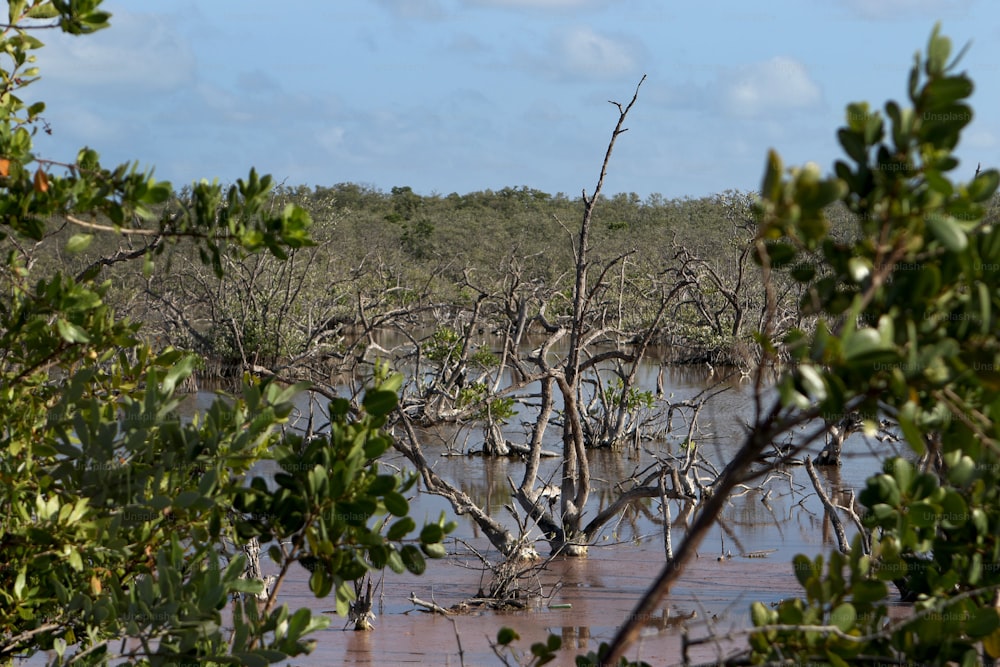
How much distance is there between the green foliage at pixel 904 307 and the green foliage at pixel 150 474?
0.84m

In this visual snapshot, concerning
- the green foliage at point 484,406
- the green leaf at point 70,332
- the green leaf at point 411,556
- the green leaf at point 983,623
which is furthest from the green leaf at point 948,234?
the green foliage at point 484,406

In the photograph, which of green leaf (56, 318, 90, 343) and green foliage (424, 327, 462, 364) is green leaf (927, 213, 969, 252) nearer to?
green leaf (56, 318, 90, 343)

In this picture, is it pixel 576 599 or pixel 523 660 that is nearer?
pixel 523 660

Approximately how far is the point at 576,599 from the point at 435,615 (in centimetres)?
100

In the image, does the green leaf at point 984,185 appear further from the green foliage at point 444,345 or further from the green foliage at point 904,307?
the green foliage at point 444,345

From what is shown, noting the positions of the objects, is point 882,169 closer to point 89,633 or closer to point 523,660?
point 89,633

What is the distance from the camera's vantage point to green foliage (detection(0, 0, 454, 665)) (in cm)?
212

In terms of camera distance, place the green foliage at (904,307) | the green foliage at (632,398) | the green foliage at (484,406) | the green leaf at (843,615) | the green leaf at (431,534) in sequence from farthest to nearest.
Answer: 1. the green foliage at (632,398)
2. the green foliage at (484,406)
3. the green leaf at (431,534)
4. the green leaf at (843,615)
5. the green foliage at (904,307)

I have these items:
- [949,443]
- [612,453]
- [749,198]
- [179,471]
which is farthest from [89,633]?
[749,198]

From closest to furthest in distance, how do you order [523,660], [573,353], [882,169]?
[882,169]
[523,660]
[573,353]

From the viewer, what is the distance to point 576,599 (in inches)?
280

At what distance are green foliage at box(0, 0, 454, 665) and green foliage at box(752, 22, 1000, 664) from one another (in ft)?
2.76

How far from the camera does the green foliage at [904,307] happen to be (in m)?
1.43

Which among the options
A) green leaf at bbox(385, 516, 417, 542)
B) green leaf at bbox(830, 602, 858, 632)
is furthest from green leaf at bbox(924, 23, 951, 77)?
green leaf at bbox(385, 516, 417, 542)
